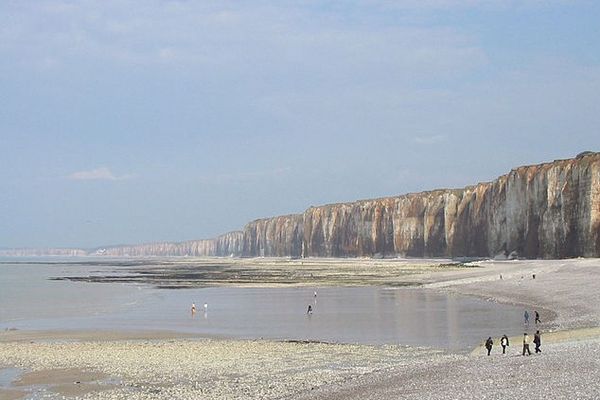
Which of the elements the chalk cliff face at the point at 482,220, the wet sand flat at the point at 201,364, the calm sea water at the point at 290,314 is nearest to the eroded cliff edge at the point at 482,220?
the chalk cliff face at the point at 482,220

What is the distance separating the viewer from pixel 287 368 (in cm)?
2052

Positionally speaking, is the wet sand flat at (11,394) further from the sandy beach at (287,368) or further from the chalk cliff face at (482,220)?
the chalk cliff face at (482,220)

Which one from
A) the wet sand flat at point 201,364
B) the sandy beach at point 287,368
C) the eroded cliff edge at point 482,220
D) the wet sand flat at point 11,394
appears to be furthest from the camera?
the eroded cliff edge at point 482,220

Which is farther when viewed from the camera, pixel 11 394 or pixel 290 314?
pixel 290 314

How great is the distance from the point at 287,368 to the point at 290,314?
1664 centimetres

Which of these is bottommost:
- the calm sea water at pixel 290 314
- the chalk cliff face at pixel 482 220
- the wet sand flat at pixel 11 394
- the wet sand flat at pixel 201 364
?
the wet sand flat at pixel 11 394

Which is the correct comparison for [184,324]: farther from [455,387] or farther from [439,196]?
[439,196]

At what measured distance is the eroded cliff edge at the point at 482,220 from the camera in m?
66.9

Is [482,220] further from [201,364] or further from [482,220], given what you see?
[201,364]

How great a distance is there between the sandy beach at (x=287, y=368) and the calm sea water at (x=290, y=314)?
233cm

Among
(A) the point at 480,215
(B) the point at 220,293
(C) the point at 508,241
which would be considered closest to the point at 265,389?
(B) the point at 220,293

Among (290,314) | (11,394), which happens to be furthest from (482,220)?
(11,394)

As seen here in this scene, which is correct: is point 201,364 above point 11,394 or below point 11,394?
above

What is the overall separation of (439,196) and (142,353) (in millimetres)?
93316
